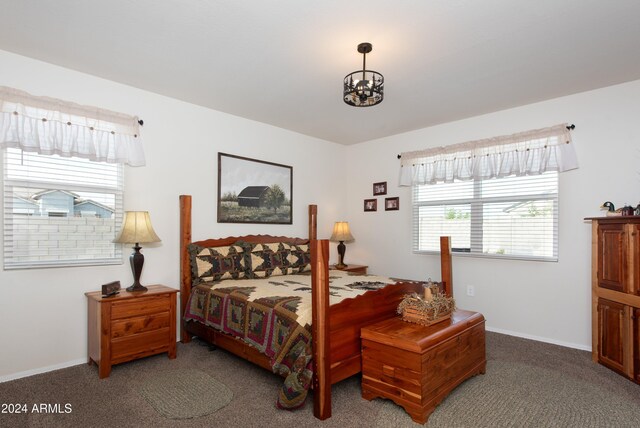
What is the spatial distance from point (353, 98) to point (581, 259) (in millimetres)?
2819

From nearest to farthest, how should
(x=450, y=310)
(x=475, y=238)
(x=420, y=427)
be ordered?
(x=420, y=427) → (x=450, y=310) → (x=475, y=238)

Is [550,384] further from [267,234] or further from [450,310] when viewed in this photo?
[267,234]

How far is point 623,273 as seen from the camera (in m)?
2.89

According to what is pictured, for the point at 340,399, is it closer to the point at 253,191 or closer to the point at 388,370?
the point at 388,370

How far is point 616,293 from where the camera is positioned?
295 centimetres

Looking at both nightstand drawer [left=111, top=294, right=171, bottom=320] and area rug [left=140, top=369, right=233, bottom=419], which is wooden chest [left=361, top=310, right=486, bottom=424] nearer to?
area rug [left=140, top=369, right=233, bottom=419]

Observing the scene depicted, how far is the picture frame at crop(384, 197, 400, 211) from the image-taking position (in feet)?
16.3

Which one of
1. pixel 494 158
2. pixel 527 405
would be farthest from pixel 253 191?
pixel 527 405

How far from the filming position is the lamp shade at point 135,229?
302 cm

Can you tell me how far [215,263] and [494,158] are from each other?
3284mm

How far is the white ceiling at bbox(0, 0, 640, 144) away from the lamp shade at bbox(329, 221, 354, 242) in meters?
1.88

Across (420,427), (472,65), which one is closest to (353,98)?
(472,65)

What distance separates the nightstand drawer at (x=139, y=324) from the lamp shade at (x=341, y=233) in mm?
2584

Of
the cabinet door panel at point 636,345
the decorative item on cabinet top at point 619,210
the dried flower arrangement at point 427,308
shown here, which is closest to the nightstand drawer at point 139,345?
the dried flower arrangement at point 427,308
